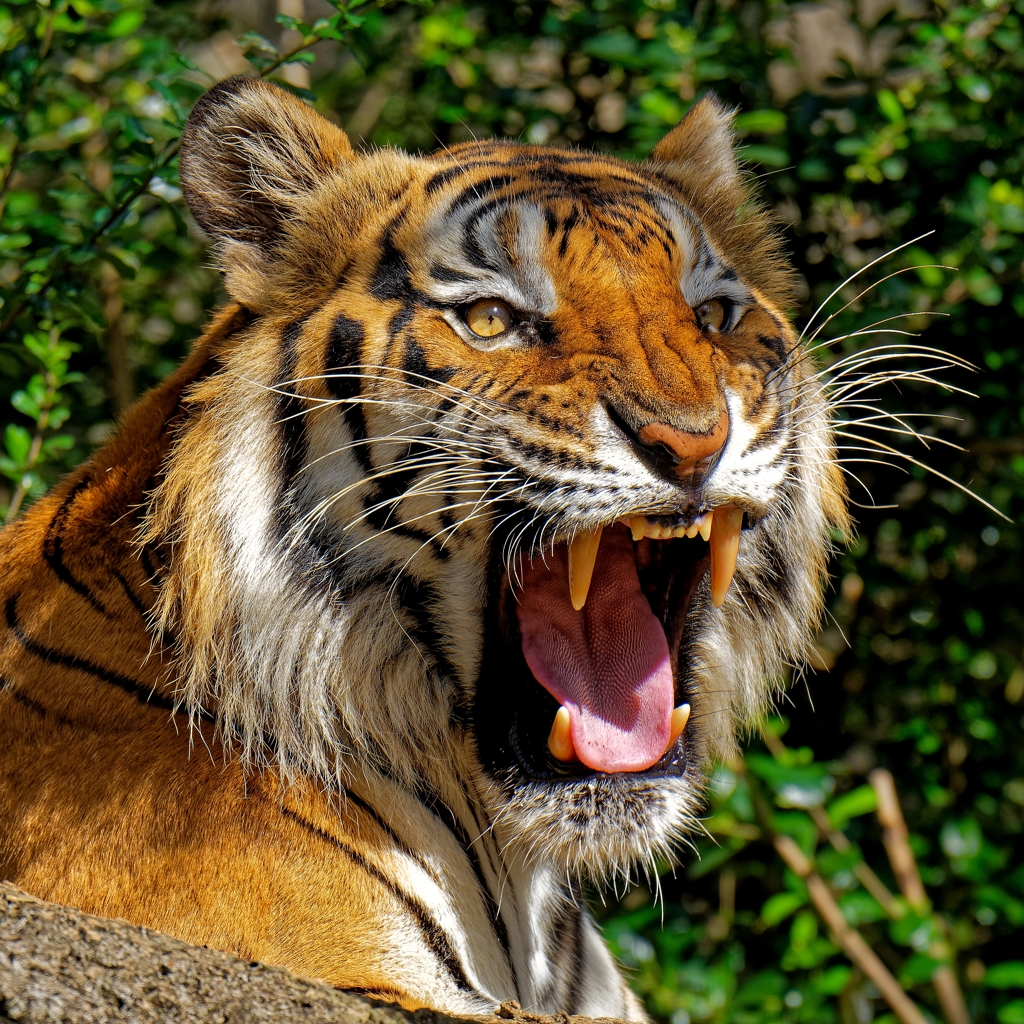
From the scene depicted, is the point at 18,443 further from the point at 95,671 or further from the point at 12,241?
the point at 95,671

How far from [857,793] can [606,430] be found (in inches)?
61.9

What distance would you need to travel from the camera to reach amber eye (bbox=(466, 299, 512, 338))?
1.61 meters

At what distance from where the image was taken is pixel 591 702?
1655 mm

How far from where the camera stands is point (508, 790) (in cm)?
166

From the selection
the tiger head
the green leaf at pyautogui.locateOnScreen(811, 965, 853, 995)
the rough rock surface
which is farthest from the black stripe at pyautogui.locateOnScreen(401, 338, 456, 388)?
the green leaf at pyautogui.locateOnScreen(811, 965, 853, 995)

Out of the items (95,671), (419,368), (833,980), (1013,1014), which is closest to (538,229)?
(419,368)

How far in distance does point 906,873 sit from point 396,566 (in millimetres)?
1786

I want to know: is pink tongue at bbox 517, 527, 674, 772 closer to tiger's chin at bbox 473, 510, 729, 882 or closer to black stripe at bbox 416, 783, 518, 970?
tiger's chin at bbox 473, 510, 729, 882

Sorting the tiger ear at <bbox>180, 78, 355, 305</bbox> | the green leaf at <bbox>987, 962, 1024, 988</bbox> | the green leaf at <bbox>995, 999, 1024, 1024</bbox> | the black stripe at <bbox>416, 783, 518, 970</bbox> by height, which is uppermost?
the tiger ear at <bbox>180, 78, 355, 305</bbox>

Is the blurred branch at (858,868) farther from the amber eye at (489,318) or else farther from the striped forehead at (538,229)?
the amber eye at (489,318)

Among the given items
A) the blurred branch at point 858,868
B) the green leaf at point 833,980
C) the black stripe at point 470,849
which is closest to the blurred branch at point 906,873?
the blurred branch at point 858,868

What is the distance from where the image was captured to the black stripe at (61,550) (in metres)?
1.62

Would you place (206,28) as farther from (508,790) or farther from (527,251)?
(508,790)

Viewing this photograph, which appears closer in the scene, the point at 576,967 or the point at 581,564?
the point at 581,564
